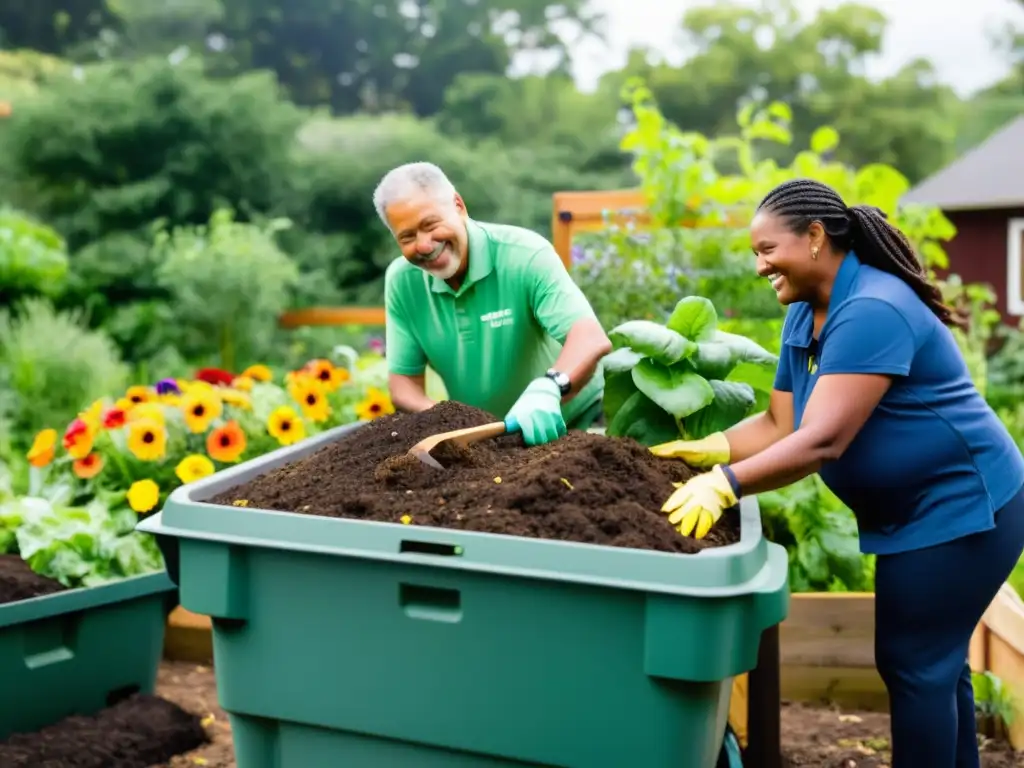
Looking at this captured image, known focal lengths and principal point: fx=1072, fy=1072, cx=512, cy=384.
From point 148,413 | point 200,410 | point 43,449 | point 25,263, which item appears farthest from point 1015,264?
point 43,449

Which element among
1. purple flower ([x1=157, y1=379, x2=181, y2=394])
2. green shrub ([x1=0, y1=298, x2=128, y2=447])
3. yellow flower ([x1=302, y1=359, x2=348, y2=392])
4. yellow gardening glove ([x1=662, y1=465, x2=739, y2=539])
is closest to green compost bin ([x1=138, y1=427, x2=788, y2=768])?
yellow gardening glove ([x1=662, y1=465, x2=739, y2=539])

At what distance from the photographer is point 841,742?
275 centimetres

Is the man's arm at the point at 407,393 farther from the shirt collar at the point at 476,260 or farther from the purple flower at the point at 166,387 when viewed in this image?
the purple flower at the point at 166,387

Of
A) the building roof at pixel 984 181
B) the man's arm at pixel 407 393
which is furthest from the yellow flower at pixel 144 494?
the building roof at pixel 984 181

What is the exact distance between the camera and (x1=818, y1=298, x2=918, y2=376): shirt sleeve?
1.75 meters

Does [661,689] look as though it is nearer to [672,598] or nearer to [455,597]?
[672,598]

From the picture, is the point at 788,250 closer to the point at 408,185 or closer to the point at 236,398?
the point at 408,185

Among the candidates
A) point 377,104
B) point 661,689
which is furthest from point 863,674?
point 377,104

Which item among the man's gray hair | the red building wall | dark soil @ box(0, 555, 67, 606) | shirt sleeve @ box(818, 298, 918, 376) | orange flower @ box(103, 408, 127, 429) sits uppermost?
the red building wall

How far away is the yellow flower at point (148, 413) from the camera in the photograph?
349 cm

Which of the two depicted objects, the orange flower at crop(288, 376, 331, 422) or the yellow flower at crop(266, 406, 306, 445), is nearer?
the yellow flower at crop(266, 406, 306, 445)

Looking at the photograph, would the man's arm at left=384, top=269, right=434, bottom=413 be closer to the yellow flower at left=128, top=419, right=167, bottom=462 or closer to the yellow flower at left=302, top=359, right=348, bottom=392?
the yellow flower at left=128, top=419, right=167, bottom=462

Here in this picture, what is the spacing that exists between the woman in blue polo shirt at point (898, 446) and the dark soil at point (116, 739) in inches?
67.6

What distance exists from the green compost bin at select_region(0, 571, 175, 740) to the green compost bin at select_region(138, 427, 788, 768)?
96cm
